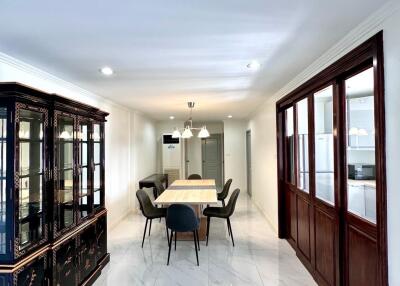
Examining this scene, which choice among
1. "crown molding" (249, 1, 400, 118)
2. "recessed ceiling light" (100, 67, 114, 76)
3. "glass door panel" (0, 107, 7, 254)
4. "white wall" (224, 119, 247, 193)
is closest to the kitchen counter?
"crown molding" (249, 1, 400, 118)

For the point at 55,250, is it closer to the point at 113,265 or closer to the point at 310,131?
the point at 113,265

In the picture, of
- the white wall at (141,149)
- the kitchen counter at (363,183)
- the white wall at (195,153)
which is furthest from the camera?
the white wall at (195,153)

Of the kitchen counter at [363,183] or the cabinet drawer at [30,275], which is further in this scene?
the kitchen counter at [363,183]

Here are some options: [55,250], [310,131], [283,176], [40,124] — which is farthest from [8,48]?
[283,176]

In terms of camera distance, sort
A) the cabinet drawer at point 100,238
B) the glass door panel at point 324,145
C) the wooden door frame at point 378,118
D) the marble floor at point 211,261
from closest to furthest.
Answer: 1. the wooden door frame at point 378,118
2. the glass door panel at point 324,145
3. the marble floor at point 211,261
4. the cabinet drawer at point 100,238

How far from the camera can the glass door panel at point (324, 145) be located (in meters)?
2.74

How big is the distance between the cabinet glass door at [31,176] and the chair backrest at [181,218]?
1546mm

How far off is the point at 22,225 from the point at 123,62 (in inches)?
66.8

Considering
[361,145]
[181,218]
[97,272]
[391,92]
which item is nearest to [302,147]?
[361,145]

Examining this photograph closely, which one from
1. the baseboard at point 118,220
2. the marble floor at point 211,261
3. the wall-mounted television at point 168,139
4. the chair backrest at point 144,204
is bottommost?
the marble floor at point 211,261

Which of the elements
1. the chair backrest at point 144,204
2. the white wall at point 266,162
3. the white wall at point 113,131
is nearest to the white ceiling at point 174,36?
the white wall at point 113,131

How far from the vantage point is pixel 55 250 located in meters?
2.39

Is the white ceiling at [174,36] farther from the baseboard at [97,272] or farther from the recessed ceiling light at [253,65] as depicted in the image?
the baseboard at [97,272]

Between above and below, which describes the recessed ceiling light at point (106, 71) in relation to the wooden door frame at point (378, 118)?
above
